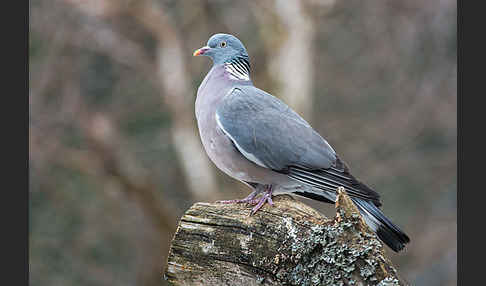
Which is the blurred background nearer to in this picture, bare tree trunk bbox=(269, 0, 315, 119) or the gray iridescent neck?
bare tree trunk bbox=(269, 0, 315, 119)

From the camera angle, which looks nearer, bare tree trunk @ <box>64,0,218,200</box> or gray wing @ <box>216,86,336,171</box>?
gray wing @ <box>216,86,336,171</box>

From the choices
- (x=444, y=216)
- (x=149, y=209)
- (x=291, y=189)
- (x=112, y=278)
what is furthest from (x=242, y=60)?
(x=444, y=216)

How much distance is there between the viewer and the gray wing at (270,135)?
4.47 m

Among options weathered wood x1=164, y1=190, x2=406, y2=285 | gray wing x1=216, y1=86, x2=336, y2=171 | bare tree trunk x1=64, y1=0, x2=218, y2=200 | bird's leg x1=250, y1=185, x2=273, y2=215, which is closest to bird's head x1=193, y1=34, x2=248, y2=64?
gray wing x1=216, y1=86, x2=336, y2=171

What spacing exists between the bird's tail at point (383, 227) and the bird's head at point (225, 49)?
5.16 feet

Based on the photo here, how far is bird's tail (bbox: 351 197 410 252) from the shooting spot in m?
4.06

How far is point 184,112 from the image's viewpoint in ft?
33.7

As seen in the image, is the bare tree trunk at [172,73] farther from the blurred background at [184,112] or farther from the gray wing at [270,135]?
the gray wing at [270,135]

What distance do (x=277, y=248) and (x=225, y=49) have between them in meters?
2.13

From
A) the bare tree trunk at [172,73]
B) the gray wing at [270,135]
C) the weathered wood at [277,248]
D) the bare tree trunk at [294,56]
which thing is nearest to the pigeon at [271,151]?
the gray wing at [270,135]

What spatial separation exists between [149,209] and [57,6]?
338cm

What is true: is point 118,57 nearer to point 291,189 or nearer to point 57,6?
point 57,6

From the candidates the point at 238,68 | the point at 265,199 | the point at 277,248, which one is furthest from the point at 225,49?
the point at 277,248

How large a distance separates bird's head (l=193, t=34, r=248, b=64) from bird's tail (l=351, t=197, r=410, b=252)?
1.57m
